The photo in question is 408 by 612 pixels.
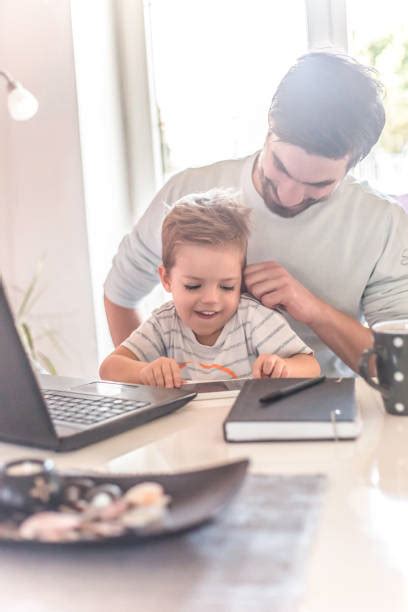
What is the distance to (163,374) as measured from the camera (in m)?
1.39

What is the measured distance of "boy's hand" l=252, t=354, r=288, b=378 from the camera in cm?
135

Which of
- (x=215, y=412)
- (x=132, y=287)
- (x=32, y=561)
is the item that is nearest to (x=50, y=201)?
(x=132, y=287)

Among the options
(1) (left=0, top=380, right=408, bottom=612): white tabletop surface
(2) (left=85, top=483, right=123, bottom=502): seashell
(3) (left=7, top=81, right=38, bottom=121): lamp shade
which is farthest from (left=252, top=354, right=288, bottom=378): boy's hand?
(3) (left=7, top=81, right=38, bottom=121): lamp shade

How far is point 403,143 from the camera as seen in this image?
7.76 ft

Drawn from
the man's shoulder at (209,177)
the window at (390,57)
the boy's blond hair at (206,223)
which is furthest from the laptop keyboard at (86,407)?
the window at (390,57)

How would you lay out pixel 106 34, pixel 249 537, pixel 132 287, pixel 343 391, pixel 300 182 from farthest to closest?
pixel 106 34, pixel 132 287, pixel 300 182, pixel 343 391, pixel 249 537

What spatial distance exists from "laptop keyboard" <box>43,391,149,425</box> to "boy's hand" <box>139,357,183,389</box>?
199 millimetres

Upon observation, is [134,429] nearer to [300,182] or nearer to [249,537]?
[249,537]

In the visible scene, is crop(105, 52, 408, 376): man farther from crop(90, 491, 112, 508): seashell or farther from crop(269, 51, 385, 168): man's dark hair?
crop(90, 491, 112, 508): seashell

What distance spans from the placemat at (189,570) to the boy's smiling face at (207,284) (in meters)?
0.90

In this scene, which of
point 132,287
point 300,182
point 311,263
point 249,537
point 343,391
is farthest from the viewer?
point 132,287

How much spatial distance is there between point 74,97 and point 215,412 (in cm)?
150

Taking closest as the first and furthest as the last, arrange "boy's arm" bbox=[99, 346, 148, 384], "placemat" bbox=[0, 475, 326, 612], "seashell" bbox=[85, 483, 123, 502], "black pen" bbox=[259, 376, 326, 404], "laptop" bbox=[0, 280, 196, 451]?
1. "placemat" bbox=[0, 475, 326, 612]
2. "seashell" bbox=[85, 483, 123, 502]
3. "laptop" bbox=[0, 280, 196, 451]
4. "black pen" bbox=[259, 376, 326, 404]
5. "boy's arm" bbox=[99, 346, 148, 384]

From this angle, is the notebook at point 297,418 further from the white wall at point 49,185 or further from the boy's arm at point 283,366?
the white wall at point 49,185
